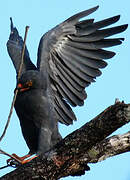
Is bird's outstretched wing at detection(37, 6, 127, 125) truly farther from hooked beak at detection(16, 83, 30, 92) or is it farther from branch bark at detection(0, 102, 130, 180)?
branch bark at detection(0, 102, 130, 180)

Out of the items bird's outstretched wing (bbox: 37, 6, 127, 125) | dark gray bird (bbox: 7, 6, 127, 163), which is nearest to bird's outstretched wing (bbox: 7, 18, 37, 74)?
dark gray bird (bbox: 7, 6, 127, 163)

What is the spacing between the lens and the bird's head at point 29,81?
6246 millimetres

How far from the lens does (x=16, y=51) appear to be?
7.36m

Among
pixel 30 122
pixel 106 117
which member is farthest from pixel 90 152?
pixel 30 122

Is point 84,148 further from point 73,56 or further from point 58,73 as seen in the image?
point 73,56

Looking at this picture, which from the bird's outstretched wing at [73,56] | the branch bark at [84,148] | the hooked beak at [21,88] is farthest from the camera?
the bird's outstretched wing at [73,56]

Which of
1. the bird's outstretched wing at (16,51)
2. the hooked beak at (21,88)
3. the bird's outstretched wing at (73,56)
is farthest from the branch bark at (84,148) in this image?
the bird's outstretched wing at (16,51)

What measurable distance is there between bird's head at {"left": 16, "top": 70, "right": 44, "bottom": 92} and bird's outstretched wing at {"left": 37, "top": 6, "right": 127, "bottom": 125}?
1.20 ft

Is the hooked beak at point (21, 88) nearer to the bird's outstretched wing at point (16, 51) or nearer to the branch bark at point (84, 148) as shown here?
the bird's outstretched wing at point (16, 51)

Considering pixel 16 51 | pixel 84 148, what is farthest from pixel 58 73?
pixel 84 148

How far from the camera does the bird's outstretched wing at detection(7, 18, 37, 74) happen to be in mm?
6900

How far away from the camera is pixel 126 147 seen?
14.6 ft

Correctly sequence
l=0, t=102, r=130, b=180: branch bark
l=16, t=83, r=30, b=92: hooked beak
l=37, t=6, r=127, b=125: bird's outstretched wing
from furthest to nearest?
l=37, t=6, r=127, b=125: bird's outstretched wing → l=16, t=83, r=30, b=92: hooked beak → l=0, t=102, r=130, b=180: branch bark

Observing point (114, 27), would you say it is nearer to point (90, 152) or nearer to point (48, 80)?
point (48, 80)
